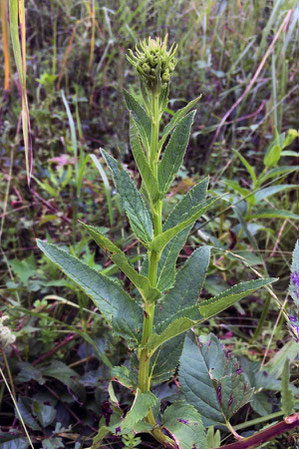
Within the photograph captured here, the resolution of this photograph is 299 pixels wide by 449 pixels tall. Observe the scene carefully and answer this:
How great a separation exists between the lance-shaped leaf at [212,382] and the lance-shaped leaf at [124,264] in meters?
0.26

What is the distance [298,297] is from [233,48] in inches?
85.8

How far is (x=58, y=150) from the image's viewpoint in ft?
7.27

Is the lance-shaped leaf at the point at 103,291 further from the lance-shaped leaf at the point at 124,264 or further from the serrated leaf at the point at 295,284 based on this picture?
the serrated leaf at the point at 295,284

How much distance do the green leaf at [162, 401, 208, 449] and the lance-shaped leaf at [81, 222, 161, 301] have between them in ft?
0.81

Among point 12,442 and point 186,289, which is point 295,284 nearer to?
point 186,289

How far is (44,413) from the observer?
1.08 m

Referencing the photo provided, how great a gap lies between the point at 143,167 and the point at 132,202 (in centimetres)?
13

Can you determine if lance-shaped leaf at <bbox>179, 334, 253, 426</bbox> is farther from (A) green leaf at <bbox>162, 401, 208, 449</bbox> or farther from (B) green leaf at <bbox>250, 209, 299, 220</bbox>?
(B) green leaf at <bbox>250, 209, 299, 220</bbox>

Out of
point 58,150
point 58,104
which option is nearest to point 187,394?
point 58,150

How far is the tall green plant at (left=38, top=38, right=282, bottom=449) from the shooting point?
0.77m

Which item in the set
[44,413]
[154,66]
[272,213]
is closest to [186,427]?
[44,413]

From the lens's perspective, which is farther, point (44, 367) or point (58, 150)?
point (58, 150)

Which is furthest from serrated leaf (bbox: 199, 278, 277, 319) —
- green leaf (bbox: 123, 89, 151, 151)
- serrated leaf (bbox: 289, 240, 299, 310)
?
green leaf (bbox: 123, 89, 151, 151)

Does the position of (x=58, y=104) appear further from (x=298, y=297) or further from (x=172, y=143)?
(x=298, y=297)
